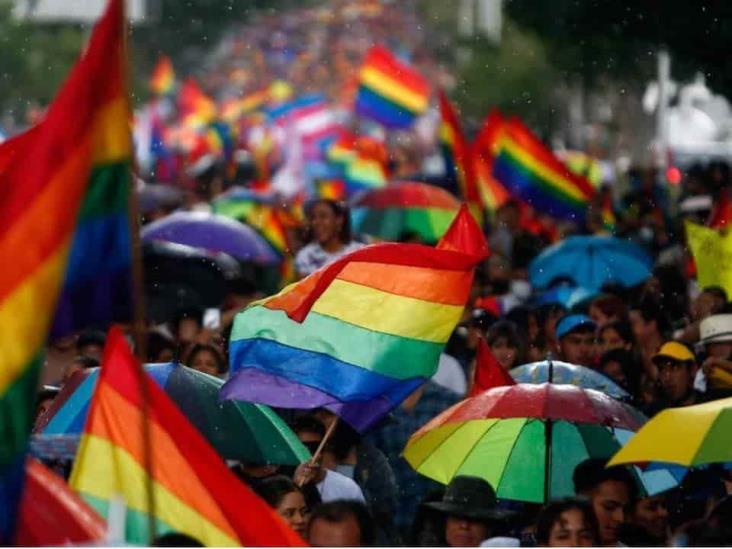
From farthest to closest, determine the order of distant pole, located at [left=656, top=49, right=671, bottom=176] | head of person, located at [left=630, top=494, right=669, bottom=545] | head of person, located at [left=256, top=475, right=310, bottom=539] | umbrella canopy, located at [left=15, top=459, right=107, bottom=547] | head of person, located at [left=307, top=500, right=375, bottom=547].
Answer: distant pole, located at [left=656, top=49, right=671, bottom=176], head of person, located at [left=630, top=494, right=669, bottom=545], head of person, located at [left=256, top=475, right=310, bottom=539], head of person, located at [left=307, top=500, right=375, bottom=547], umbrella canopy, located at [left=15, top=459, right=107, bottom=547]

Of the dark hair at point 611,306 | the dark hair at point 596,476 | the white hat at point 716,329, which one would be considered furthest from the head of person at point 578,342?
the dark hair at point 596,476

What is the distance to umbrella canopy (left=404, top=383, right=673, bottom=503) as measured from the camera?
9289 mm

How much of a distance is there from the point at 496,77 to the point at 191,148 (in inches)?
660

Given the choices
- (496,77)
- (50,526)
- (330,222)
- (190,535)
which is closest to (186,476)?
(190,535)

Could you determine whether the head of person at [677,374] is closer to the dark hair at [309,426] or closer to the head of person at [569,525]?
the dark hair at [309,426]

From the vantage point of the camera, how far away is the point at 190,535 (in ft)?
23.8

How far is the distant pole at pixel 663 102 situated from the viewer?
36.3m

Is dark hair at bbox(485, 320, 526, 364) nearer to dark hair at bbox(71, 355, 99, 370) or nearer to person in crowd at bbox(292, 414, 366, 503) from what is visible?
dark hair at bbox(71, 355, 99, 370)

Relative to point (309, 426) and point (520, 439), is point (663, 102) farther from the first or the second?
point (520, 439)

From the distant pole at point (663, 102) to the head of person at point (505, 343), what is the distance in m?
18.6

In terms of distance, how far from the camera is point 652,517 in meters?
9.64

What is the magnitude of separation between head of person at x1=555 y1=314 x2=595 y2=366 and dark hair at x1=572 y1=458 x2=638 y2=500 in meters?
3.46

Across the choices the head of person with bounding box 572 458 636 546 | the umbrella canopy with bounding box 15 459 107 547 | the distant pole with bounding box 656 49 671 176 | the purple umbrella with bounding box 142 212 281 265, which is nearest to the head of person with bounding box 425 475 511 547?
the head of person with bounding box 572 458 636 546

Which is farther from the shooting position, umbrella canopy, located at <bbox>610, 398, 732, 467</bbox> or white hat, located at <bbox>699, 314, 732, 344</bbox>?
white hat, located at <bbox>699, 314, 732, 344</bbox>
